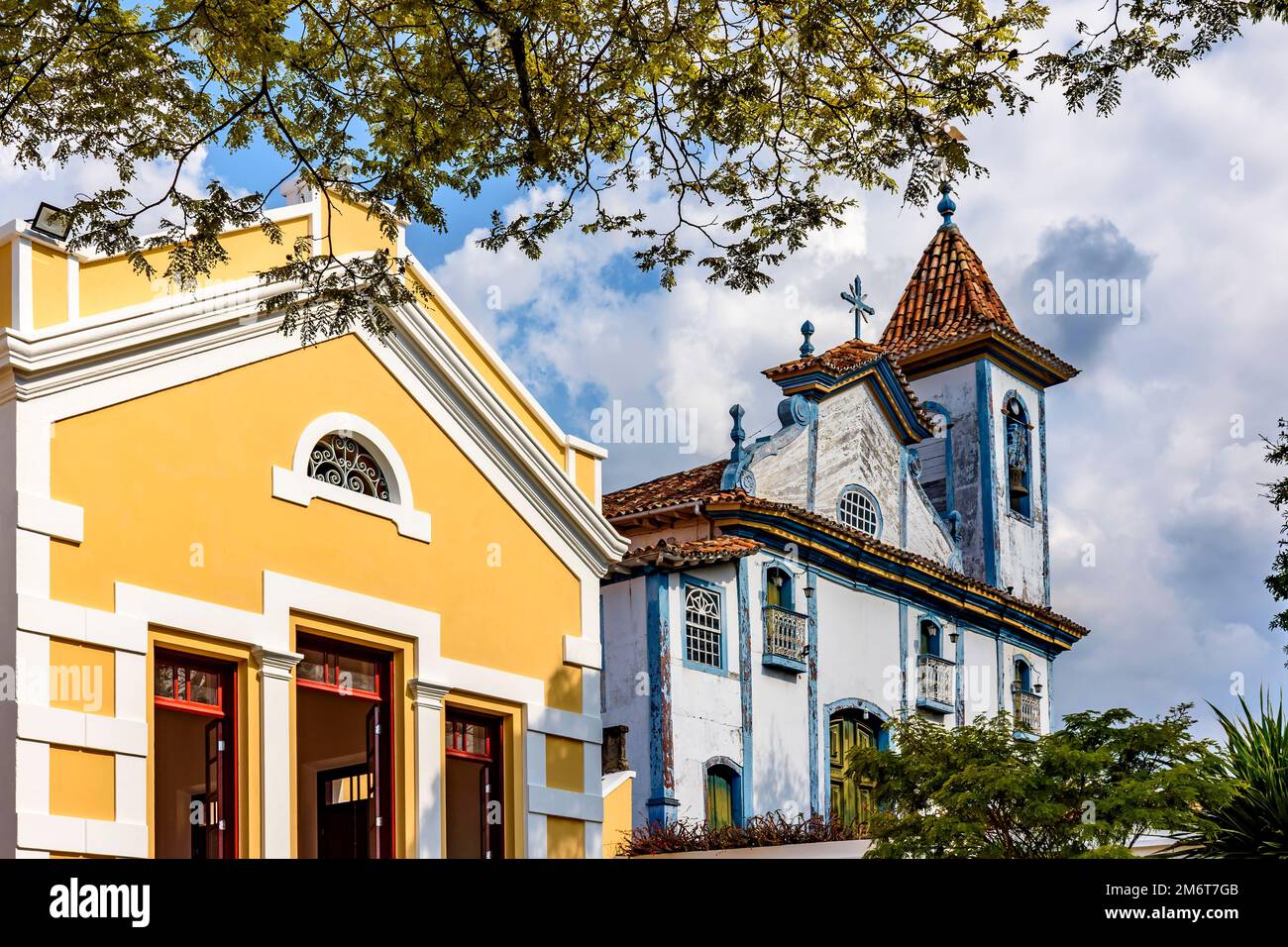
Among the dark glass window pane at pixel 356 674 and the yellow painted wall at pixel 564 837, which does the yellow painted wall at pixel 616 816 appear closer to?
the yellow painted wall at pixel 564 837

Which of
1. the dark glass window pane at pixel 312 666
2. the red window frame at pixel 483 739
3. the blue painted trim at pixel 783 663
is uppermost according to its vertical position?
the blue painted trim at pixel 783 663

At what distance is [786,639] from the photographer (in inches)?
990

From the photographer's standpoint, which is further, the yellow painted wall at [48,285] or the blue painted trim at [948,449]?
the blue painted trim at [948,449]

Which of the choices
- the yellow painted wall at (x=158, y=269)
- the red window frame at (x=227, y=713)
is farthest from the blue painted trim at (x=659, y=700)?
the red window frame at (x=227, y=713)

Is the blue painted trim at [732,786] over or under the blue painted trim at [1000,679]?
under

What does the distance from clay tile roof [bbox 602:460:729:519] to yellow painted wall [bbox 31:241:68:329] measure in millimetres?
12275

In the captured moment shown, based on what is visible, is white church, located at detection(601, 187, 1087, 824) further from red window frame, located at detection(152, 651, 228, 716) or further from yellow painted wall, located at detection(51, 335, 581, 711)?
red window frame, located at detection(152, 651, 228, 716)

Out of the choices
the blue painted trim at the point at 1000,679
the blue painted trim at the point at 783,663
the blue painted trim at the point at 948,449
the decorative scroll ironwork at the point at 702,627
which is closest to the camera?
the decorative scroll ironwork at the point at 702,627

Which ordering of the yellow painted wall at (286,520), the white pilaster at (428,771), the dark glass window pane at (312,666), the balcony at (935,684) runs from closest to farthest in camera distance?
1. the yellow painted wall at (286,520)
2. the dark glass window pane at (312,666)
3. the white pilaster at (428,771)
4. the balcony at (935,684)

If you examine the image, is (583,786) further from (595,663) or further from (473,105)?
(473,105)

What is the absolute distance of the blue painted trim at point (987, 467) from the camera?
30.8 meters

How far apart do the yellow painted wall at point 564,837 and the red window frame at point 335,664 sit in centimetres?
248

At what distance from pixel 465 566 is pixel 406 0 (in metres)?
6.53

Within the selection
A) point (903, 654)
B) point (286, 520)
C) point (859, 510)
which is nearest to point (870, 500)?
point (859, 510)
